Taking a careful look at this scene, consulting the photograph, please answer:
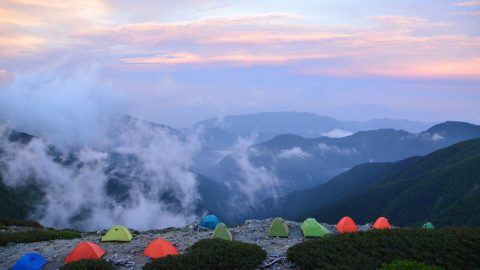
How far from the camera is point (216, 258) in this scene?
2320 centimetres

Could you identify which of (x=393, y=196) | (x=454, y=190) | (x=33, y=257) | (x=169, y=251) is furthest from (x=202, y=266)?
(x=393, y=196)

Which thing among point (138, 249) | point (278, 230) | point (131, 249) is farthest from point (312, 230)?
point (131, 249)

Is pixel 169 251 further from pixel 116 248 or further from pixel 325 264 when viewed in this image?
pixel 325 264

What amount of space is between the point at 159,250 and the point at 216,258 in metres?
4.61

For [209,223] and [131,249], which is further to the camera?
[209,223]

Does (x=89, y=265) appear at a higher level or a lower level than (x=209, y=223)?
higher

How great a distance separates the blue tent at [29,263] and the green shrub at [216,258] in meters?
6.96

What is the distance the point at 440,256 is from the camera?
22562 millimetres

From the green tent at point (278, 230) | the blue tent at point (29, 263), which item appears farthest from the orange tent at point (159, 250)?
the green tent at point (278, 230)

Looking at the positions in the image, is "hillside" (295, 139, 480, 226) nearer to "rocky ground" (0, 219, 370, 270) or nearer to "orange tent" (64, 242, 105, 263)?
"rocky ground" (0, 219, 370, 270)

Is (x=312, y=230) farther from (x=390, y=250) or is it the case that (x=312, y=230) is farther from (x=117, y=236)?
(x=117, y=236)

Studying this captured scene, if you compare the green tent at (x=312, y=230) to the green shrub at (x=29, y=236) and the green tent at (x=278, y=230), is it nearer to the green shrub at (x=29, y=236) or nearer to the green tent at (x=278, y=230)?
the green tent at (x=278, y=230)

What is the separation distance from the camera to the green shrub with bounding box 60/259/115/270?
858 inches

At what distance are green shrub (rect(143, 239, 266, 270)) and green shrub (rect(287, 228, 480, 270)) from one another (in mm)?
2416
